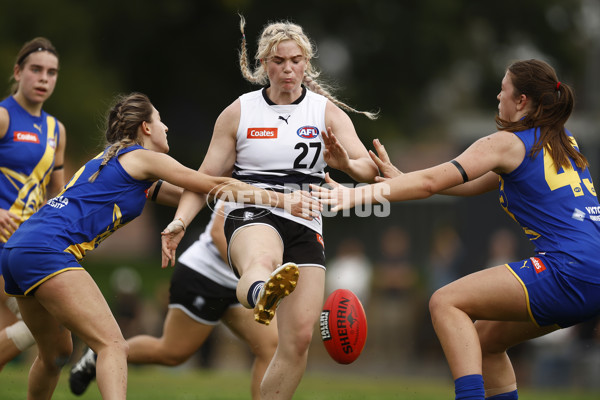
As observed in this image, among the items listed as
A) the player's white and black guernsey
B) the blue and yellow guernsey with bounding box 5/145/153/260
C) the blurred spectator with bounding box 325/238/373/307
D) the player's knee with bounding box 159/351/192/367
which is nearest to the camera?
the blue and yellow guernsey with bounding box 5/145/153/260

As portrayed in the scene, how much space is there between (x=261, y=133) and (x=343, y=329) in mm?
1475

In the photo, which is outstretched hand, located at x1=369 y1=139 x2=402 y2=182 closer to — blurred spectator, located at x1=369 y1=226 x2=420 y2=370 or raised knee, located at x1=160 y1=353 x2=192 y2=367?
raised knee, located at x1=160 y1=353 x2=192 y2=367

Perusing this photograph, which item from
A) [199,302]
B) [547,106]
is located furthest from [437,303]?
[199,302]

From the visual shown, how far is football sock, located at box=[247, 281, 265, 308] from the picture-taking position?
524 centimetres

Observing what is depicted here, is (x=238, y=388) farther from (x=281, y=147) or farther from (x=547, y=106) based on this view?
(x=547, y=106)

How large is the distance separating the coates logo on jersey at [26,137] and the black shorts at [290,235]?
2.02 metres

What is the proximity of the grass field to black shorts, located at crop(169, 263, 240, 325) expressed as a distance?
4.88 ft

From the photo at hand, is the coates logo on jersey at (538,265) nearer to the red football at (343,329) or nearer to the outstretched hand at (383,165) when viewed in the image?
the outstretched hand at (383,165)

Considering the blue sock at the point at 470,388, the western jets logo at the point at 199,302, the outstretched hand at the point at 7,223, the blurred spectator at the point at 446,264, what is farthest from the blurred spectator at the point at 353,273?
the blue sock at the point at 470,388

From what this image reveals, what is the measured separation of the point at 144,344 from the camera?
7141 millimetres

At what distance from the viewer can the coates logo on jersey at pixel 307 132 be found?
6.01m

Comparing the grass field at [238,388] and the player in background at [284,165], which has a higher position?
the player in background at [284,165]

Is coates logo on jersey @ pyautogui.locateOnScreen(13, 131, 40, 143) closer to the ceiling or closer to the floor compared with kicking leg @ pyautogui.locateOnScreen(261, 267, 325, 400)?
closer to the ceiling

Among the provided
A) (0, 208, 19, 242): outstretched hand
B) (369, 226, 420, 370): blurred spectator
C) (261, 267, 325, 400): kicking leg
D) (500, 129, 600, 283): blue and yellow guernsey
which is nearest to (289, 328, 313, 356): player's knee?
(261, 267, 325, 400): kicking leg
